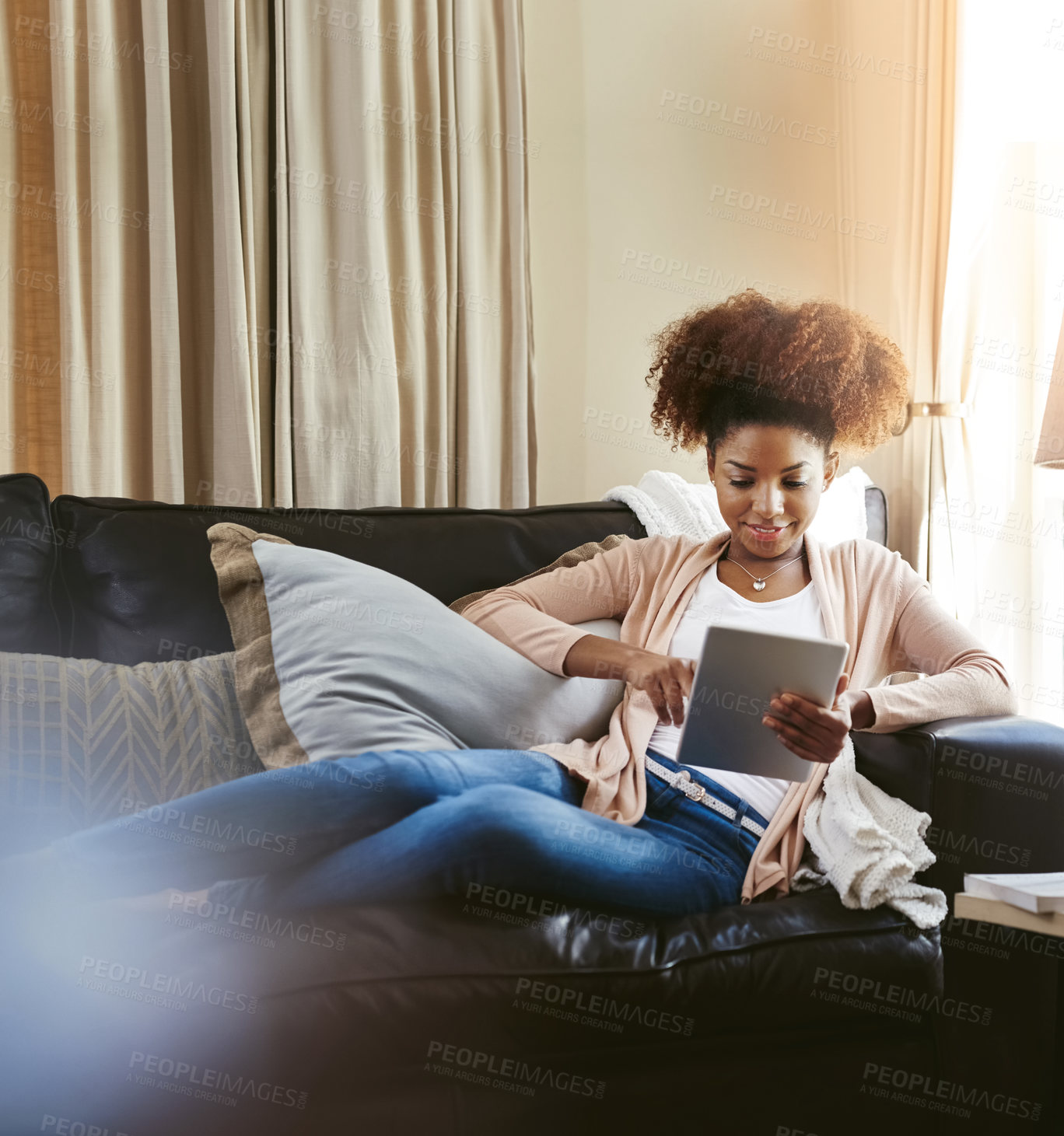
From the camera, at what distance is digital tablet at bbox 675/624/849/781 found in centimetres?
119

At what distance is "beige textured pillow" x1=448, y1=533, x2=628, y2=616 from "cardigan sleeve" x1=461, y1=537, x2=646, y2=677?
0.02 metres

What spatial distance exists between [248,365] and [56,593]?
75 cm

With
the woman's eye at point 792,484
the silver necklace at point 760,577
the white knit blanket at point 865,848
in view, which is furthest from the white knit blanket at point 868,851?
the woman's eye at point 792,484

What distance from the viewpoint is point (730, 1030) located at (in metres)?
1.15

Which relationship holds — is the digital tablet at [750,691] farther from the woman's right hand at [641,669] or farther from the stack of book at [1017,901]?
the stack of book at [1017,901]

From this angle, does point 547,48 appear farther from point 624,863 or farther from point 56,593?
point 624,863

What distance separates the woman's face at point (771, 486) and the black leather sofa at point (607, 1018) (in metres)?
0.40

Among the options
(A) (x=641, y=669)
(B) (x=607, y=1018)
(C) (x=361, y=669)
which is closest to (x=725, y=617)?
(A) (x=641, y=669)

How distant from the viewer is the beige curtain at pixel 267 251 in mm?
2043

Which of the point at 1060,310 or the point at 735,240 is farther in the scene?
the point at 735,240

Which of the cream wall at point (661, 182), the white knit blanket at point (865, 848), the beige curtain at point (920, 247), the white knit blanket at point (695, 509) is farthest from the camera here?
the cream wall at point (661, 182)

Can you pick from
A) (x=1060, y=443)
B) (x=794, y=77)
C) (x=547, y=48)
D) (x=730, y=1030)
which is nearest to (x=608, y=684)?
(x=730, y=1030)

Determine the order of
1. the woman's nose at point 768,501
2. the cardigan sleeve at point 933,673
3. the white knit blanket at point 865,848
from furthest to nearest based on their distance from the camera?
1. the woman's nose at point 768,501
2. the cardigan sleeve at point 933,673
3. the white knit blanket at point 865,848

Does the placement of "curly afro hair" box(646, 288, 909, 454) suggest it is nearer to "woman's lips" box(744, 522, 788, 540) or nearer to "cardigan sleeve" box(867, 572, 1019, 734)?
"woman's lips" box(744, 522, 788, 540)
